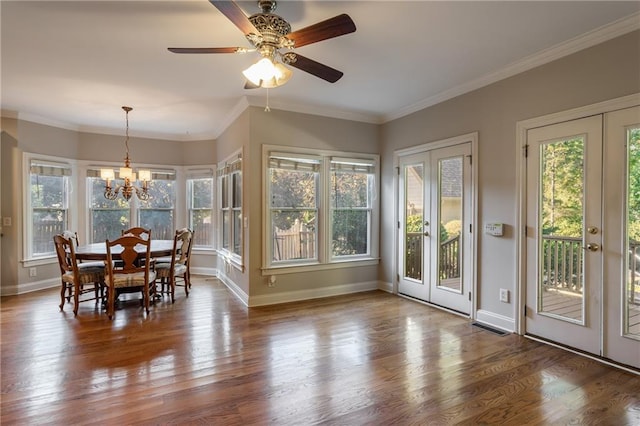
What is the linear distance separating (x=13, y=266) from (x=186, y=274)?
255 centimetres

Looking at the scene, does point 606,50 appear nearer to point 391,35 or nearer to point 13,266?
point 391,35

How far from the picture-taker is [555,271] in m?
3.10

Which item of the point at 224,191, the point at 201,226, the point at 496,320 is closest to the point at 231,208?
the point at 224,191

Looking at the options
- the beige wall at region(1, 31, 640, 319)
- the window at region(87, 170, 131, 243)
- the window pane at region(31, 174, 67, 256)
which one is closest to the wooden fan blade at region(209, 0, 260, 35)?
the beige wall at region(1, 31, 640, 319)

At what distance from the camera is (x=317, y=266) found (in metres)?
4.76

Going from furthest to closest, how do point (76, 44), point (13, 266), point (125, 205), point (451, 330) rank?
point (125, 205), point (13, 266), point (451, 330), point (76, 44)

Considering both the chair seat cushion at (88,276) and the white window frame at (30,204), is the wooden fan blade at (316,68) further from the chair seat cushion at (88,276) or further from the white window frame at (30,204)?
the white window frame at (30,204)

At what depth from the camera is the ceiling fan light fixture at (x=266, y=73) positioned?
2250 mm

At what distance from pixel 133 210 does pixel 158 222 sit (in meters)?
0.48

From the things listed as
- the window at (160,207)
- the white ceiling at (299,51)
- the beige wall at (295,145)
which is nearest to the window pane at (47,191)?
the white ceiling at (299,51)

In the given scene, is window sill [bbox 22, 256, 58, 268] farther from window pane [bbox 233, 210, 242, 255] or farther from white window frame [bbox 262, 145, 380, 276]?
white window frame [bbox 262, 145, 380, 276]

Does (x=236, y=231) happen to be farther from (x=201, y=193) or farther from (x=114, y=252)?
(x=201, y=193)

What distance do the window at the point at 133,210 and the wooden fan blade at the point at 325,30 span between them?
5066mm

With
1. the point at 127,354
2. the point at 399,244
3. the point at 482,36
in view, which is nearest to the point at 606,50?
the point at 482,36
